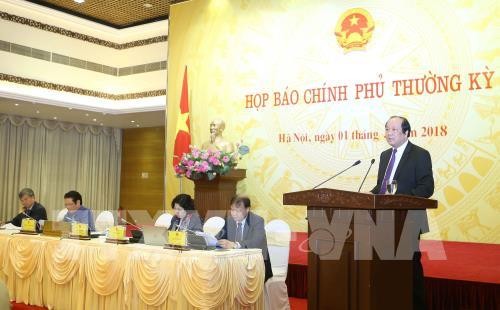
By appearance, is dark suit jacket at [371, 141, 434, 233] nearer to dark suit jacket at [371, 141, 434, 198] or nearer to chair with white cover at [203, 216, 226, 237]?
dark suit jacket at [371, 141, 434, 198]

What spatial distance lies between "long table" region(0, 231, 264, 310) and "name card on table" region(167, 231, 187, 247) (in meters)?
0.09

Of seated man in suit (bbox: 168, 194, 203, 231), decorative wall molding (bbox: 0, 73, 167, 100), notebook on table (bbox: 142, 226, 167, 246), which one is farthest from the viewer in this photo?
decorative wall molding (bbox: 0, 73, 167, 100)

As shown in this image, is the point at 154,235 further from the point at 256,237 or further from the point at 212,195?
the point at 212,195

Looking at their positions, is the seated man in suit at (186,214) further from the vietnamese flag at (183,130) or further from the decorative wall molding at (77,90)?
the decorative wall molding at (77,90)

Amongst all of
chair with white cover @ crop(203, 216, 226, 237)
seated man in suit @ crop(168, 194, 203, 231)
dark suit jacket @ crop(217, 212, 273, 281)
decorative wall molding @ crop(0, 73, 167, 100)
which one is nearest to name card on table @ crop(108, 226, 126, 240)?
seated man in suit @ crop(168, 194, 203, 231)

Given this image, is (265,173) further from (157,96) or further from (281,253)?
(157,96)

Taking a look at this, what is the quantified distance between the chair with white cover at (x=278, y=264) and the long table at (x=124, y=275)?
0.30 metres

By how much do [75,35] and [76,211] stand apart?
494cm

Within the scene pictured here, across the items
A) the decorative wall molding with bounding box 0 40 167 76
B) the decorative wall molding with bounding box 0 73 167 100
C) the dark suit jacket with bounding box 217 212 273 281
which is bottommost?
the dark suit jacket with bounding box 217 212 273 281

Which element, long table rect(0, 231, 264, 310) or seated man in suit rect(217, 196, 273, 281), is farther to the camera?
seated man in suit rect(217, 196, 273, 281)

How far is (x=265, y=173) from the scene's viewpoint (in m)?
6.97

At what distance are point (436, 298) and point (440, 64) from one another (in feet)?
8.54

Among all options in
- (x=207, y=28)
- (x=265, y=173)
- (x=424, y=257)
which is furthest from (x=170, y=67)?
(x=424, y=257)

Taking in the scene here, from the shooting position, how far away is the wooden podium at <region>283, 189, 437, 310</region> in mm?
2355
